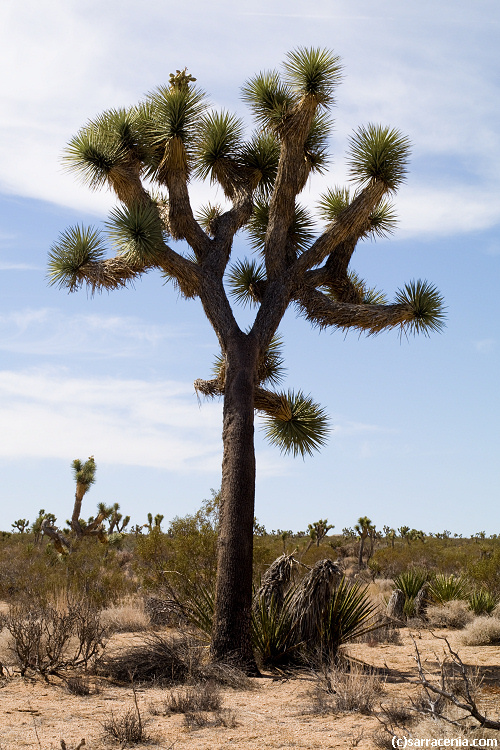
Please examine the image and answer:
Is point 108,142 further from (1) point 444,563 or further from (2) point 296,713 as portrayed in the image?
(1) point 444,563

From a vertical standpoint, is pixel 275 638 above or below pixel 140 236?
below

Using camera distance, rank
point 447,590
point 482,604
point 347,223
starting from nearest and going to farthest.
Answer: point 347,223, point 482,604, point 447,590

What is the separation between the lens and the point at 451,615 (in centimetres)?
1357

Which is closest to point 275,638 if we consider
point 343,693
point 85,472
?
point 343,693

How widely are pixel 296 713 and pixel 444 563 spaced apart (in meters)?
17.3

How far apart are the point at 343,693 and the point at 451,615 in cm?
787

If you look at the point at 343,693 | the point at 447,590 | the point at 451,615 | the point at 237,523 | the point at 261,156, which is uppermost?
the point at 261,156

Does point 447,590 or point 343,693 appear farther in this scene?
point 447,590

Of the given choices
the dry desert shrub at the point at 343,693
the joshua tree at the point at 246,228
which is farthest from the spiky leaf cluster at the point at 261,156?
the dry desert shrub at the point at 343,693

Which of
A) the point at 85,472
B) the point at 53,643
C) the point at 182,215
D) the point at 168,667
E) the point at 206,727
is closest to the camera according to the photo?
the point at 206,727

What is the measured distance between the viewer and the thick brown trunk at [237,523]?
27.6 feet

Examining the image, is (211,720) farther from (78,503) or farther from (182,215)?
(78,503)

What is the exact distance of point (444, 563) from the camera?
22.3 meters

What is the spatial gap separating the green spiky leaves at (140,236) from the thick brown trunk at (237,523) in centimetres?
199
